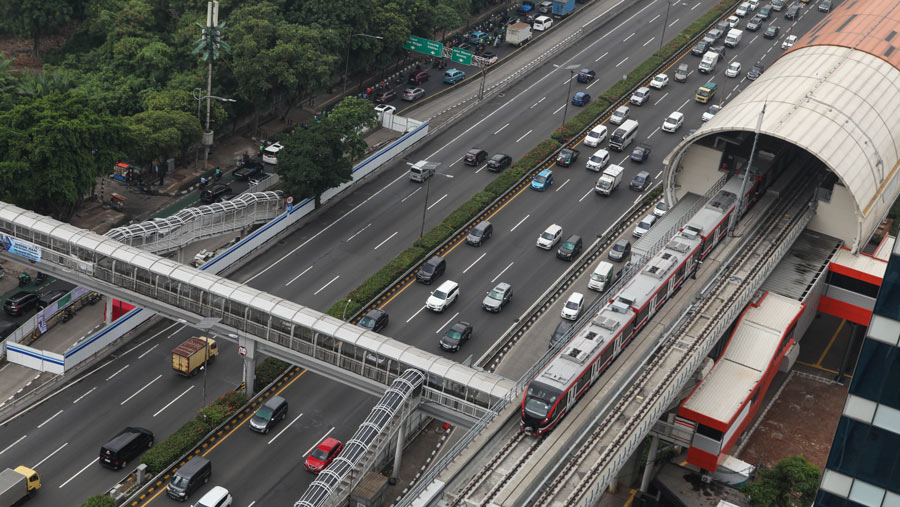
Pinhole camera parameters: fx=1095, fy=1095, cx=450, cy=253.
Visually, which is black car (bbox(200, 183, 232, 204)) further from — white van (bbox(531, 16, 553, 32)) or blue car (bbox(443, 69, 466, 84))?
white van (bbox(531, 16, 553, 32))

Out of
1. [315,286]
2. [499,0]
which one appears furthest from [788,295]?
[499,0]

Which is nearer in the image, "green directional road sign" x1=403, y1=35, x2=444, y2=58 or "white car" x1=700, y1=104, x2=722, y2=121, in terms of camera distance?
"white car" x1=700, y1=104, x2=722, y2=121

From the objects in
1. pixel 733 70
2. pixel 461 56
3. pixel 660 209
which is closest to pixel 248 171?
pixel 461 56

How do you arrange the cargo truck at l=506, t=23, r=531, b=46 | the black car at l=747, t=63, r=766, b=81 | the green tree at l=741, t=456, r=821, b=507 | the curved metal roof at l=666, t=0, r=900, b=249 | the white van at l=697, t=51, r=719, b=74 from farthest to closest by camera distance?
1. the cargo truck at l=506, t=23, r=531, b=46
2. the white van at l=697, t=51, r=719, b=74
3. the black car at l=747, t=63, r=766, b=81
4. the curved metal roof at l=666, t=0, r=900, b=249
5. the green tree at l=741, t=456, r=821, b=507

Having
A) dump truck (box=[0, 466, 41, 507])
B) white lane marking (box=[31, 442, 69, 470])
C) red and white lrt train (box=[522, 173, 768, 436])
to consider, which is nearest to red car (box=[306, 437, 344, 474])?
red and white lrt train (box=[522, 173, 768, 436])

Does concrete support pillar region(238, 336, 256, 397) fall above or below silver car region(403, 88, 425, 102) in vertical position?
below

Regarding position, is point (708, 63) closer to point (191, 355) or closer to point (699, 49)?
point (699, 49)

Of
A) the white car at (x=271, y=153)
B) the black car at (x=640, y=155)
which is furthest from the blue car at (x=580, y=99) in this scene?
the white car at (x=271, y=153)
